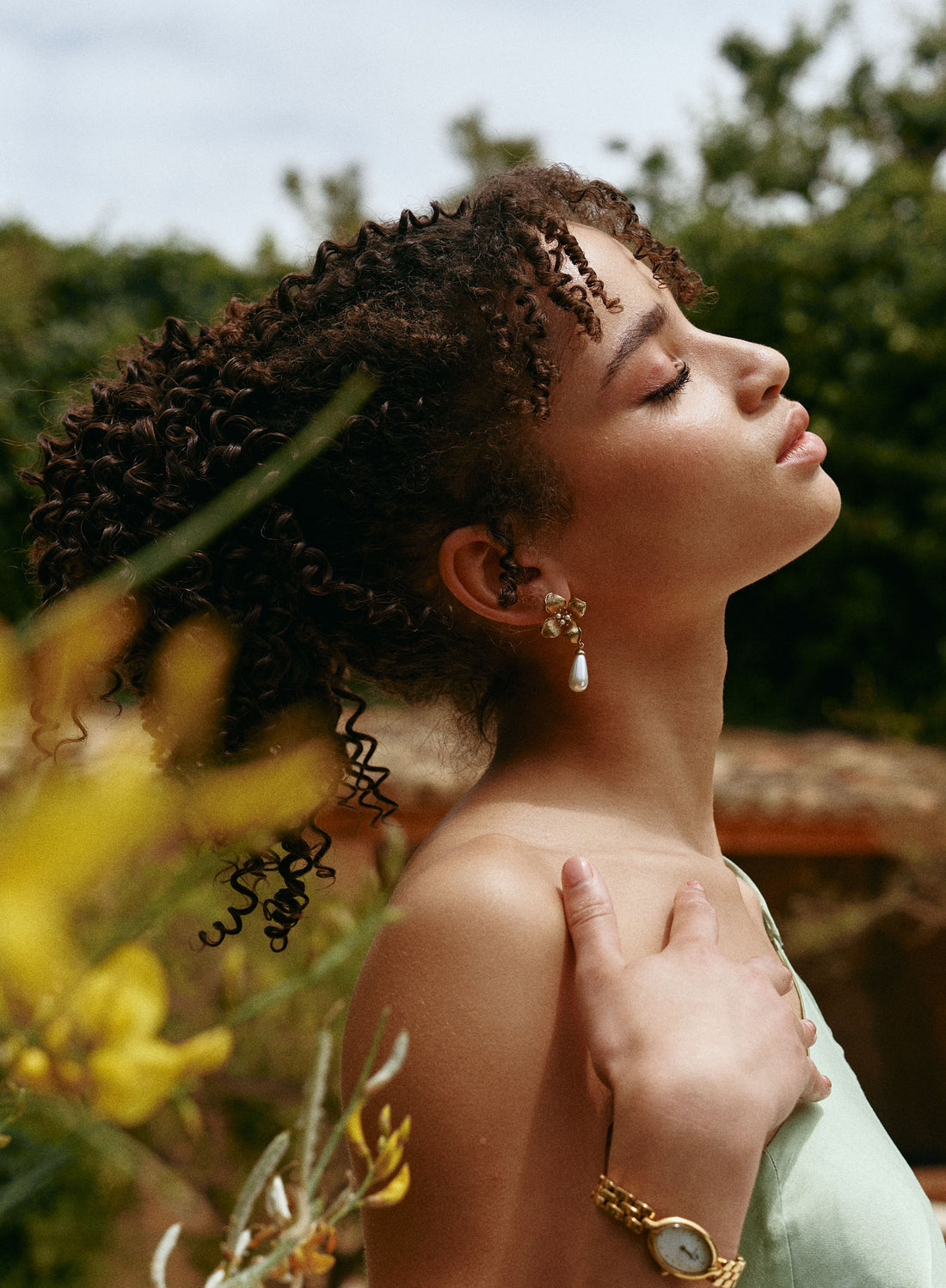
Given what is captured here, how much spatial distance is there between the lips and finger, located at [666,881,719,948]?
513 mm

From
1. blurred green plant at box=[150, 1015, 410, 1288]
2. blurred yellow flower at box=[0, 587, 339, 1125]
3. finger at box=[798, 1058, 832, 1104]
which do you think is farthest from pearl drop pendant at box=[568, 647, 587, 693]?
blurred yellow flower at box=[0, 587, 339, 1125]

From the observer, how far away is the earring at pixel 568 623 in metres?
1.38

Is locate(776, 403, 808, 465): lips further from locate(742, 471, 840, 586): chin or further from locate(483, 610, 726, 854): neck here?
locate(483, 610, 726, 854): neck

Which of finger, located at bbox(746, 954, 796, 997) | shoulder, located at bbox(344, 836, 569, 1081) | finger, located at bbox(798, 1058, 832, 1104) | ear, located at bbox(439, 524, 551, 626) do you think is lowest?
finger, located at bbox(798, 1058, 832, 1104)

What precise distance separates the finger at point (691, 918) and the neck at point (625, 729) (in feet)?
0.51

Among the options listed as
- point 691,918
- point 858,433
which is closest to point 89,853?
point 691,918

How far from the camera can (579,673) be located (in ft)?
4.56

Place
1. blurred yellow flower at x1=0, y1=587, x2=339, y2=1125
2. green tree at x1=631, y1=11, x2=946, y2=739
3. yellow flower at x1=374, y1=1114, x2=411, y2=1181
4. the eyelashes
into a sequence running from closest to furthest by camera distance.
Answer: blurred yellow flower at x1=0, y1=587, x2=339, y2=1125 → yellow flower at x1=374, y1=1114, x2=411, y2=1181 → the eyelashes → green tree at x1=631, y1=11, x2=946, y2=739

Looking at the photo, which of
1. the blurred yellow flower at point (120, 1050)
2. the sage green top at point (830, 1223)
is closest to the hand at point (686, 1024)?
the sage green top at point (830, 1223)

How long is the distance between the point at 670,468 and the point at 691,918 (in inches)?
19.7

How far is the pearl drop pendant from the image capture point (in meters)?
1.39

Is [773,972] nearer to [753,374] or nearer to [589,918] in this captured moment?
[589,918]

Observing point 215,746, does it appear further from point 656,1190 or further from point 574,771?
point 656,1190

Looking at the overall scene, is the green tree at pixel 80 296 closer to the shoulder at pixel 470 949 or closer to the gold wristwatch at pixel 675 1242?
the shoulder at pixel 470 949
